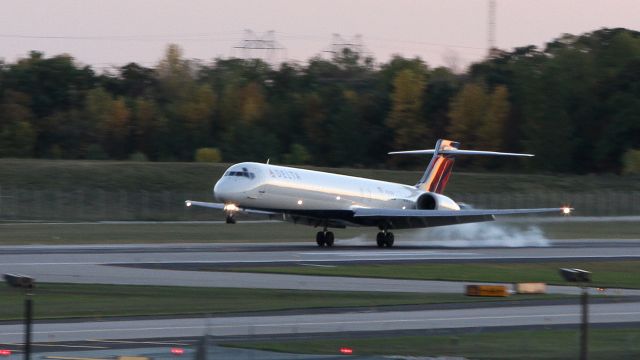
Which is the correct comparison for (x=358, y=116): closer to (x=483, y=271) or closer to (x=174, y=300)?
(x=483, y=271)

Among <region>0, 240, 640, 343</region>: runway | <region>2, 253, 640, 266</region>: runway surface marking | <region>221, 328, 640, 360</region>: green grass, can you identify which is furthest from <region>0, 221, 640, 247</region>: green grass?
<region>221, 328, 640, 360</region>: green grass

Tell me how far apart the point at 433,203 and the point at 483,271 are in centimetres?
1473

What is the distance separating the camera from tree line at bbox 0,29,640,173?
323 feet

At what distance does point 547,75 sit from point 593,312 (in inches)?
3436

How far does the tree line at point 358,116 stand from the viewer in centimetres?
9856

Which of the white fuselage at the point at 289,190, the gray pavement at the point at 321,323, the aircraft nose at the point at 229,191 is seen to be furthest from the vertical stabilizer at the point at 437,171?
the gray pavement at the point at 321,323

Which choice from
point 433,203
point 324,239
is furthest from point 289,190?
point 433,203

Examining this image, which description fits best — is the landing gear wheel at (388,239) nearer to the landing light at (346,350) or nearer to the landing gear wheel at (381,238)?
the landing gear wheel at (381,238)

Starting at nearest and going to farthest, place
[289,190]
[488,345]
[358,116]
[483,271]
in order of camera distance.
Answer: [488,345] → [483,271] → [289,190] → [358,116]

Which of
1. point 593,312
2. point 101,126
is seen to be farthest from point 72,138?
point 593,312

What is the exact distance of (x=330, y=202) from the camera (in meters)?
41.2

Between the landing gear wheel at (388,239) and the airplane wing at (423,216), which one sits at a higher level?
the airplane wing at (423,216)

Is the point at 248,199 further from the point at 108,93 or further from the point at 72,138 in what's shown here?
the point at 108,93

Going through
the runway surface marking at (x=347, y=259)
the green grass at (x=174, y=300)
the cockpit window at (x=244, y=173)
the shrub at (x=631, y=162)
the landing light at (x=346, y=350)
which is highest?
the shrub at (x=631, y=162)
